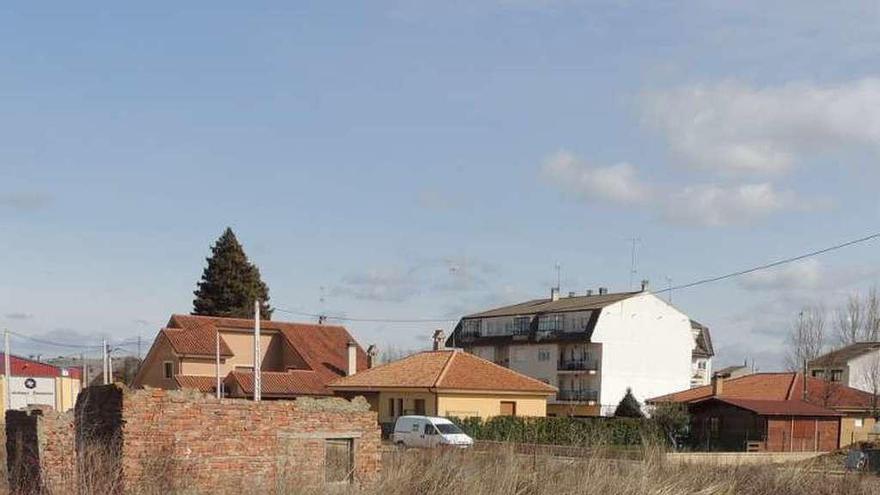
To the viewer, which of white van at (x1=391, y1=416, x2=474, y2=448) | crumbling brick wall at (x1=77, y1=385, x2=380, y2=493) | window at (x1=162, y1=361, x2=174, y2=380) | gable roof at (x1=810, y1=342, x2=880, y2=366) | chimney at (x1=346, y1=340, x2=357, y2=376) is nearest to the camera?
crumbling brick wall at (x1=77, y1=385, x2=380, y2=493)

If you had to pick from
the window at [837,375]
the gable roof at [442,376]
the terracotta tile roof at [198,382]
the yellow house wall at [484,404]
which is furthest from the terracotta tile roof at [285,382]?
the window at [837,375]

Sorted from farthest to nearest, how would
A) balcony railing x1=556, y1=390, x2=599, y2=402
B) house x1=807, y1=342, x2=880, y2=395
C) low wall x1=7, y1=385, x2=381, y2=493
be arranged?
house x1=807, y1=342, x2=880, y2=395
balcony railing x1=556, y1=390, x2=599, y2=402
low wall x1=7, y1=385, x2=381, y2=493

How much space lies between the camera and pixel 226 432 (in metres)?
18.2

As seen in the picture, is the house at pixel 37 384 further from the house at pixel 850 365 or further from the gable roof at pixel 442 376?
the house at pixel 850 365

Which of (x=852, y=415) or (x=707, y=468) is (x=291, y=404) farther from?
(x=852, y=415)

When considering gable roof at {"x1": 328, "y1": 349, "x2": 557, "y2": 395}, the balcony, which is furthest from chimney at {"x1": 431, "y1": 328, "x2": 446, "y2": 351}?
the balcony

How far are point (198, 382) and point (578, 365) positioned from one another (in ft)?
88.3

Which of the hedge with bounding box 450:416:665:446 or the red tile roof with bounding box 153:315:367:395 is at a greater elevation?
the red tile roof with bounding box 153:315:367:395

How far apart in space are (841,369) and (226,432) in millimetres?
63295

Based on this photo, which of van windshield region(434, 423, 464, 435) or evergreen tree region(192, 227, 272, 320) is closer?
van windshield region(434, 423, 464, 435)

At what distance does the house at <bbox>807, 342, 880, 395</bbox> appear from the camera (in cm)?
7106

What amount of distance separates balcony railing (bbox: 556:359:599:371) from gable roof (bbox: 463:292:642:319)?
3.54m

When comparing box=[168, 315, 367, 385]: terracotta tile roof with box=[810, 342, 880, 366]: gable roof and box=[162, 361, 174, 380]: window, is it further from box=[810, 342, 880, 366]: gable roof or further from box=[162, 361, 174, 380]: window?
box=[810, 342, 880, 366]: gable roof

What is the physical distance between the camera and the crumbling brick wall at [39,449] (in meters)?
17.6
